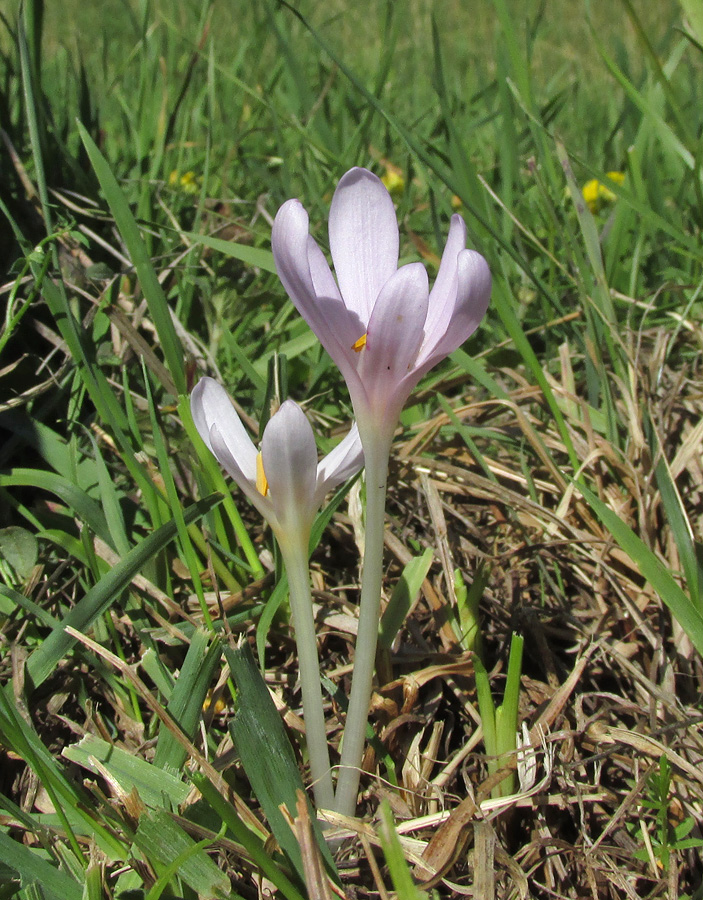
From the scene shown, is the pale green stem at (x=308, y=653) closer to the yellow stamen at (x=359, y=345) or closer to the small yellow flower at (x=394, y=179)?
the yellow stamen at (x=359, y=345)

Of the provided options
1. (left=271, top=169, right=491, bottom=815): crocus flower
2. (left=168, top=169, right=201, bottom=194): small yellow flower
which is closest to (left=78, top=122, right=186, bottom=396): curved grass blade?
(left=271, top=169, right=491, bottom=815): crocus flower

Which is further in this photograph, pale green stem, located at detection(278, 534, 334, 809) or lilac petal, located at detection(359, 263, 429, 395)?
pale green stem, located at detection(278, 534, 334, 809)

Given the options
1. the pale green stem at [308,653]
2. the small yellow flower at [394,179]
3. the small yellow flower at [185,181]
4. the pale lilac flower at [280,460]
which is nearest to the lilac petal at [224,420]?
the pale lilac flower at [280,460]

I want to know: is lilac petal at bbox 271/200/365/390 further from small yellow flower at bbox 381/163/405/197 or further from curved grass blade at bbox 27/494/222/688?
small yellow flower at bbox 381/163/405/197

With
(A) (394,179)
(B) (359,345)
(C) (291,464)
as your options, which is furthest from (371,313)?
(A) (394,179)

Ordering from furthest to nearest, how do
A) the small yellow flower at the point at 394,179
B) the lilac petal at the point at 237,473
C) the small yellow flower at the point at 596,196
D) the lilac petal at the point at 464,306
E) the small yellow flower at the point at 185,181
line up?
the small yellow flower at the point at 596,196, the small yellow flower at the point at 394,179, the small yellow flower at the point at 185,181, the lilac petal at the point at 237,473, the lilac petal at the point at 464,306
